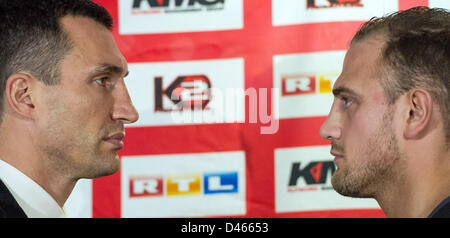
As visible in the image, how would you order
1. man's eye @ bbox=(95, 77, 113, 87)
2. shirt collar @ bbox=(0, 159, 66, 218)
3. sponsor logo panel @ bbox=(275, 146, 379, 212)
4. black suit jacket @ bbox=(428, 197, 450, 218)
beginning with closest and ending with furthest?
1. black suit jacket @ bbox=(428, 197, 450, 218)
2. shirt collar @ bbox=(0, 159, 66, 218)
3. man's eye @ bbox=(95, 77, 113, 87)
4. sponsor logo panel @ bbox=(275, 146, 379, 212)

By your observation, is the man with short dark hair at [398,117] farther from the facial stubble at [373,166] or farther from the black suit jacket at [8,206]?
the black suit jacket at [8,206]

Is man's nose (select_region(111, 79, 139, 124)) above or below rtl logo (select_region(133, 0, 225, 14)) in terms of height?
below

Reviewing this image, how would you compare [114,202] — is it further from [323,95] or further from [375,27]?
[375,27]

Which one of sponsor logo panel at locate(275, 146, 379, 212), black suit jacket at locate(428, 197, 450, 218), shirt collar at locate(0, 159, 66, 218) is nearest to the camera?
black suit jacket at locate(428, 197, 450, 218)

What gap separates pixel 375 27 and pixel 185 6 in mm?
667

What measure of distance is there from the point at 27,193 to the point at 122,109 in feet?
0.82

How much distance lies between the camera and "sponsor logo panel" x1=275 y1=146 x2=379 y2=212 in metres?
1.66

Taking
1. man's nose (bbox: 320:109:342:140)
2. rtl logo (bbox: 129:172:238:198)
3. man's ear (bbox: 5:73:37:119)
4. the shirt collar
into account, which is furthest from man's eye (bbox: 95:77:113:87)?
rtl logo (bbox: 129:172:238:198)

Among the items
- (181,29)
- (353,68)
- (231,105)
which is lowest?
(231,105)

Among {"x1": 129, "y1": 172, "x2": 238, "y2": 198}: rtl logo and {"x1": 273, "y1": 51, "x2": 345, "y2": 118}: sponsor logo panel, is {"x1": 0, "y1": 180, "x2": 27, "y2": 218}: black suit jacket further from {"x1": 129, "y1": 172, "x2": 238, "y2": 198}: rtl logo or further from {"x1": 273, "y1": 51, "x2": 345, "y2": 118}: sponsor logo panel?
{"x1": 273, "y1": 51, "x2": 345, "y2": 118}: sponsor logo panel

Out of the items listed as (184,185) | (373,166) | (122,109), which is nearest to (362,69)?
(373,166)

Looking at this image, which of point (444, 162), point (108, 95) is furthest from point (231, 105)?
point (444, 162)
